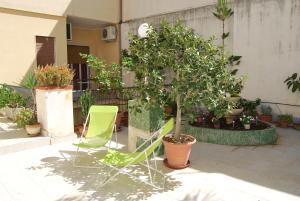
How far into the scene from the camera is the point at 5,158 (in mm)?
5539

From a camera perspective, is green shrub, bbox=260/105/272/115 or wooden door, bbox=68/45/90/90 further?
wooden door, bbox=68/45/90/90

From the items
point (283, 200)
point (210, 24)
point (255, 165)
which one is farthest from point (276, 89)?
point (283, 200)

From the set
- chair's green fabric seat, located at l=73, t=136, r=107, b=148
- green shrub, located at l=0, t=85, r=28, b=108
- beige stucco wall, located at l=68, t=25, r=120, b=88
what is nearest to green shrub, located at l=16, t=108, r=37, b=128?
green shrub, located at l=0, t=85, r=28, b=108

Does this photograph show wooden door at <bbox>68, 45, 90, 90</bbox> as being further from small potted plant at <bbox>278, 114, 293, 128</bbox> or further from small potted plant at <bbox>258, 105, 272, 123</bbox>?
small potted plant at <bbox>278, 114, 293, 128</bbox>

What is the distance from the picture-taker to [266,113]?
8.72 m

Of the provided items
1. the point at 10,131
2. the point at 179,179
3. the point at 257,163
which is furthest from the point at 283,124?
the point at 10,131

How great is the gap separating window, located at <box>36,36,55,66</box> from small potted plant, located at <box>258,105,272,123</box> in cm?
822

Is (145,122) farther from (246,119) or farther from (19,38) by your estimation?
(19,38)

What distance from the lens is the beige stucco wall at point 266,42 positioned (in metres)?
8.18

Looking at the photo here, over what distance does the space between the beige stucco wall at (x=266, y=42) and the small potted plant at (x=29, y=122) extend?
5.45 m

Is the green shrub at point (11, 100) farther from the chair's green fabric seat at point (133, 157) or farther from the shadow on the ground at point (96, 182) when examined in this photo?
the chair's green fabric seat at point (133, 157)

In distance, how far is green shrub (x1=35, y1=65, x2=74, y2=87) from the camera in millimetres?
6152

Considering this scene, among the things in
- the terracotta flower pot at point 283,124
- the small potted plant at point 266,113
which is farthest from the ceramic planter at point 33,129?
the terracotta flower pot at point 283,124

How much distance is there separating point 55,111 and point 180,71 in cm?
335
